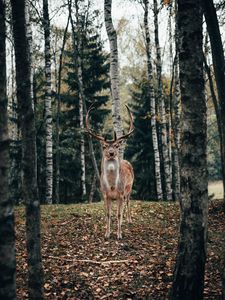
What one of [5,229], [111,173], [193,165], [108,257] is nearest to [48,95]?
[111,173]

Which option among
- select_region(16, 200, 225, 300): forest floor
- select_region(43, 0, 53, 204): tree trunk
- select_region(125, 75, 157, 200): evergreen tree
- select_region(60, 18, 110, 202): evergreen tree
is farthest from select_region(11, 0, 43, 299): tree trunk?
select_region(125, 75, 157, 200): evergreen tree

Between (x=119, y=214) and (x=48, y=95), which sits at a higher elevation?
(x=48, y=95)

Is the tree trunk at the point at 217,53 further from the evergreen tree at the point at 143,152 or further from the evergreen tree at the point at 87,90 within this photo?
the evergreen tree at the point at 143,152

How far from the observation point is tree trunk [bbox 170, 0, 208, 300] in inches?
216

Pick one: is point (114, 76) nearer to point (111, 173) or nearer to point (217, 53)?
point (111, 173)

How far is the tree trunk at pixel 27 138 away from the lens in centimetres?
525

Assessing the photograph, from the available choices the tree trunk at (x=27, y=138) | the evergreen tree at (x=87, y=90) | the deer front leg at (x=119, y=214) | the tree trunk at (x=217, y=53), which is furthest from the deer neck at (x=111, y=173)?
the evergreen tree at (x=87, y=90)

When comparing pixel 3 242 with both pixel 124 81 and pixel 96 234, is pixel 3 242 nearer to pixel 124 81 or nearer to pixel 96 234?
pixel 96 234

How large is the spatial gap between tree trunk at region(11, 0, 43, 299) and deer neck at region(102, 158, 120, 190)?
4879 millimetres

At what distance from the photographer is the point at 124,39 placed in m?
35.4

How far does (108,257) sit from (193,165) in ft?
13.2

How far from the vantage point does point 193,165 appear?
5.50 meters

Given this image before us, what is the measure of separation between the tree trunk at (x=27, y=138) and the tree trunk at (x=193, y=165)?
2054mm

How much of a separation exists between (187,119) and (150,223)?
7247 millimetres
